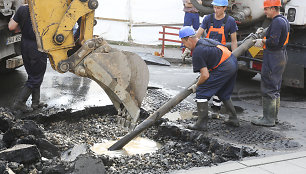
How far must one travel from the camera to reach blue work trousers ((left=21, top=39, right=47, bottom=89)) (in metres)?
6.72

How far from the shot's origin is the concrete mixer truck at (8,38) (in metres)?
6.88

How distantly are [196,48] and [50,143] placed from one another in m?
2.24

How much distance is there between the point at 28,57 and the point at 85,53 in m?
2.36

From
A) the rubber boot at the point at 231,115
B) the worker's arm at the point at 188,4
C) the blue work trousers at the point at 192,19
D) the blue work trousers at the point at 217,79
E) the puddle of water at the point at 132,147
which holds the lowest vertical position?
the puddle of water at the point at 132,147

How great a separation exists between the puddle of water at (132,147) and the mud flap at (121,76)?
756mm

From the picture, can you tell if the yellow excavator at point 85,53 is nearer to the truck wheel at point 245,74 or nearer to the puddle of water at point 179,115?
the puddle of water at point 179,115

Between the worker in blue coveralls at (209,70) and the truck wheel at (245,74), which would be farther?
the truck wheel at (245,74)

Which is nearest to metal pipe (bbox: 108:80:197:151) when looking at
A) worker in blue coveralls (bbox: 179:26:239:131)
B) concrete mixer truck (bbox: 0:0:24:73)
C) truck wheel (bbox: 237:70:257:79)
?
worker in blue coveralls (bbox: 179:26:239:131)

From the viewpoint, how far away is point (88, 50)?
187 inches

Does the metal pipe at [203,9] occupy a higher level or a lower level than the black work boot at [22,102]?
higher

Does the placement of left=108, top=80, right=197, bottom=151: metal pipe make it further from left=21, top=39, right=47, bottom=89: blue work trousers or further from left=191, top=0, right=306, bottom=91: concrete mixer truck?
left=191, top=0, right=306, bottom=91: concrete mixer truck

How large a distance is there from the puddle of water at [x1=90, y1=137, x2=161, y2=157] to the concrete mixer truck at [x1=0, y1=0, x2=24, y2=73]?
270 cm

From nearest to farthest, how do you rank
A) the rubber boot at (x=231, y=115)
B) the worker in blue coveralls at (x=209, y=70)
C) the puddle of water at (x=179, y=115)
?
the worker in blue coveralls at (x=209, y=70) < the rubber boot at (x=231, y=115) < the puddle of water at (x=179, y=115)

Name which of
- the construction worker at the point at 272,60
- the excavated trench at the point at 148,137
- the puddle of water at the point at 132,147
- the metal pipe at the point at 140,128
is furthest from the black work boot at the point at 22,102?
the construction worker at the point at 272,60
